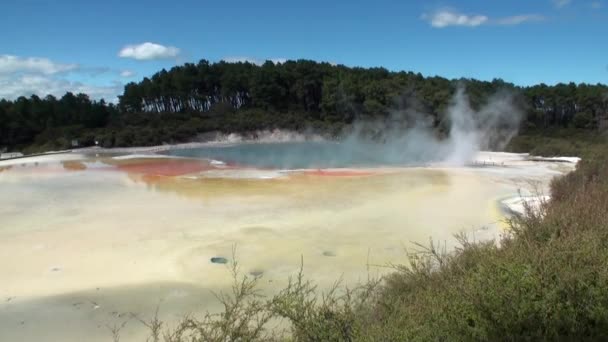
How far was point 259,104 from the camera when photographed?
55.3 meters

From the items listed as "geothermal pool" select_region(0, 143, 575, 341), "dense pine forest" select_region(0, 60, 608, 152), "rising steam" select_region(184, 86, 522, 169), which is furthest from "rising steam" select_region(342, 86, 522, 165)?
"geothermal pool" select_region(0, 143, 575, 341)

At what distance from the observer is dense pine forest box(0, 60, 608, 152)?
125ft

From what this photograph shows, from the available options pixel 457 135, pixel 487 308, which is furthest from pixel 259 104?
pixel 487 308

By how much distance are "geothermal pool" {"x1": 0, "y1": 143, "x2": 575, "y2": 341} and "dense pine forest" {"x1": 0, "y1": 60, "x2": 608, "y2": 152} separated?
20.5m

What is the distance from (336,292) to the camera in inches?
263

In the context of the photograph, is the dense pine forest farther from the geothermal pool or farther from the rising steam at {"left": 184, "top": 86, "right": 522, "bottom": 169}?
the geothermal pool

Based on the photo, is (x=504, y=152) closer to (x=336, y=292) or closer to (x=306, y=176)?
(x=306, y=176)

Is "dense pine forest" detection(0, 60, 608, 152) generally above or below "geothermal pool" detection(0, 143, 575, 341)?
above

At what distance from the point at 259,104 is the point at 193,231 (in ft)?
150

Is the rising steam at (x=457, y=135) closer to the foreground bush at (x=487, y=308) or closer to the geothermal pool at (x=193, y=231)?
the geothermal pool at (x=193, y=231)

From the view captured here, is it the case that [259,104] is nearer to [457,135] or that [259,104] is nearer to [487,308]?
[457,135]

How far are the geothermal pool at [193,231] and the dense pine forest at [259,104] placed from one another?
20.5 m

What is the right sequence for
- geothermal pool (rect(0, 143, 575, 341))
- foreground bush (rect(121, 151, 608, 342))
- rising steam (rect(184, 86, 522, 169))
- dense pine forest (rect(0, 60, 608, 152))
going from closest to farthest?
foreground bush (rect(121, 151, 608, 342))
geothermal pool (rect(0, 143, 575, 341))
rising steam (rect(184, 86, 522, 169))
dense pine forest (rect(0, 60, 608, 152))

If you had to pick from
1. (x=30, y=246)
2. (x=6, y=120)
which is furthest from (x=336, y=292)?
(x=6, y=120)
